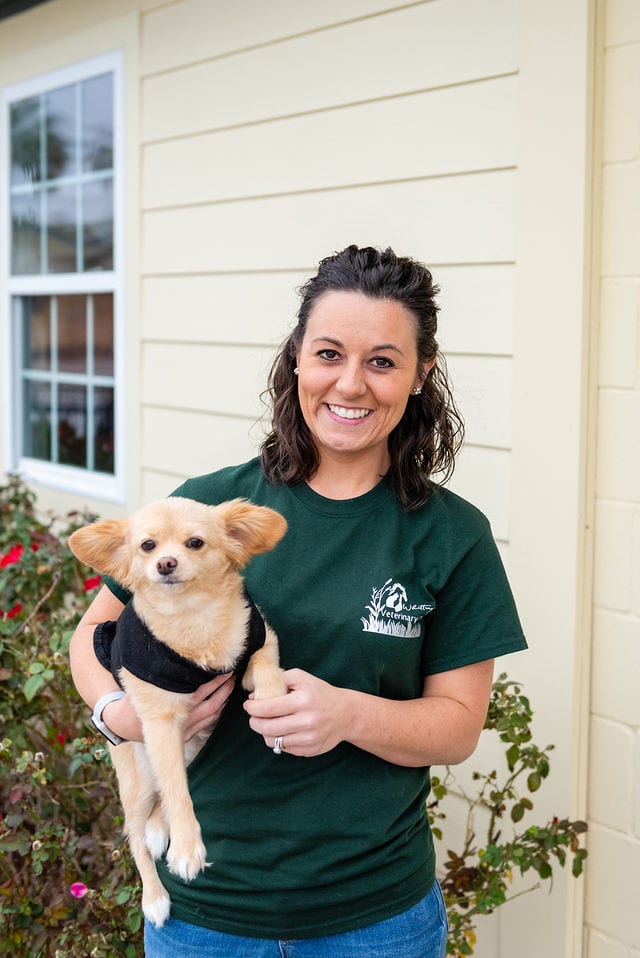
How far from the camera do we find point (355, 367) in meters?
1.79

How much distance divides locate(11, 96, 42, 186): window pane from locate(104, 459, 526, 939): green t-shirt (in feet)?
13.9

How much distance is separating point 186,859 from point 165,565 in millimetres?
473

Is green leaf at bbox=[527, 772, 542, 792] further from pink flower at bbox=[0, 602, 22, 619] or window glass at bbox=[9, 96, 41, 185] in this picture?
window glass at bbox=[9, 96, 41, 185]

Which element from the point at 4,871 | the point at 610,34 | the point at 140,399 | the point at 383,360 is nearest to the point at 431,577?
the point at 383,360

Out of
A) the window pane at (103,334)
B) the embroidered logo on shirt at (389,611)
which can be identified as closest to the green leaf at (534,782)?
the embroidered logo on shirt at (389,611)

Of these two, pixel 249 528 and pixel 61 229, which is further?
pixel 61 229

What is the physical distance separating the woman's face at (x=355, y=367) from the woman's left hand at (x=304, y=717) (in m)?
0.43

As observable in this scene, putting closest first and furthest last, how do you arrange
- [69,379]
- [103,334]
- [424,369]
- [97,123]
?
[424,369] < [97,123] < [103,334] < [69,379]

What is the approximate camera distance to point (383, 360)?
1816 mm

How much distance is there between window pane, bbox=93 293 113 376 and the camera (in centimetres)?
499

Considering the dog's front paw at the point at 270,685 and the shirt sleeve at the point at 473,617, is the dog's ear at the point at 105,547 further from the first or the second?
the shirt sleeve at the point at 473,617

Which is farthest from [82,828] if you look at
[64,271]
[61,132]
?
[61,132]

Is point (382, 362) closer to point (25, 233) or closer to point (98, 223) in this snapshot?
point (98, 223)

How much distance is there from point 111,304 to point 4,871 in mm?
2816
